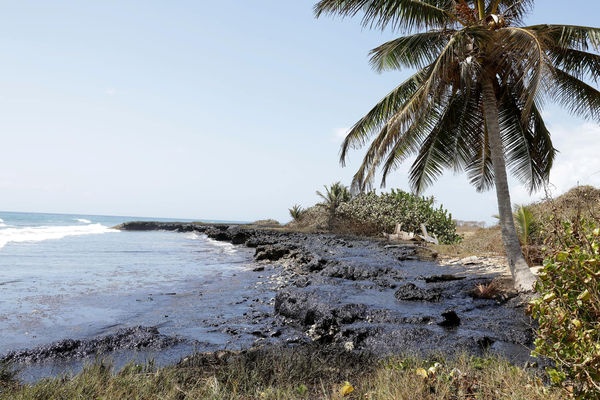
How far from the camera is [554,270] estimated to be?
300 centimetres

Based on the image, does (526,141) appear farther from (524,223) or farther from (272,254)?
(272,254)

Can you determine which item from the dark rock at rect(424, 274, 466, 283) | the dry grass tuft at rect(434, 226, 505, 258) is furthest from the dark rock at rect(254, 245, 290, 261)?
the dark rock at rect(424, 274, 466, 283)

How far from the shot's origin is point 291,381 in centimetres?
402

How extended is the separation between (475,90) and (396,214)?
15818 mm

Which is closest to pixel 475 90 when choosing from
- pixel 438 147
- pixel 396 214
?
pixel 438 147

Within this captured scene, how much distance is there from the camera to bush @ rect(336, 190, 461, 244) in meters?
23.1

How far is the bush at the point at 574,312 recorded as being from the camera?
2.74m

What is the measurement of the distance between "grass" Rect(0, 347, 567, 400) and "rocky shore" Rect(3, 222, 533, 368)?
3.24 feet

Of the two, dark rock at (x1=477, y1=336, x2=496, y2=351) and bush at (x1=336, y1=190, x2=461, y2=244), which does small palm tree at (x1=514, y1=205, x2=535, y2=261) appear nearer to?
dark rock at (x1=477, y1=336, x2=496, y2=351)

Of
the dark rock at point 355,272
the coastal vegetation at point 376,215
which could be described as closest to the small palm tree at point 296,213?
the coastal vegetation at point 376,215

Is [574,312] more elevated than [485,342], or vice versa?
[574,312]

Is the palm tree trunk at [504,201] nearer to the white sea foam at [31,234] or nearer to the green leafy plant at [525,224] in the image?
the green leafy plant at [525,224]

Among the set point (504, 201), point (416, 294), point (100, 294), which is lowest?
point (100, 294)

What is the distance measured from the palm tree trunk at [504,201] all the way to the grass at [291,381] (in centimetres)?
566
